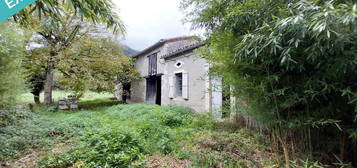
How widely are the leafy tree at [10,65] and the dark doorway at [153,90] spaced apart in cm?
593

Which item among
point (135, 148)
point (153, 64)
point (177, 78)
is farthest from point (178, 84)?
point (135, 148)

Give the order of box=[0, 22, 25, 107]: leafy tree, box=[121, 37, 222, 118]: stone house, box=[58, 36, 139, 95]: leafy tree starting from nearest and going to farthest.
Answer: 1. box=[0, 22, 25, 107]: leafy tree
2. box=[121, 37, 222, 118]: stone house
3. box=[58, 36, 139, 95]: leafy tree

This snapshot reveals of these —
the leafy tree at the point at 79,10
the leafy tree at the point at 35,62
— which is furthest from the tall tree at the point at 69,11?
the leafy tree at the point at 35,62

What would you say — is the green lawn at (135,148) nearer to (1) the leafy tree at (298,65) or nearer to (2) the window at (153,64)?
(1) the leafy tree at (298,65)

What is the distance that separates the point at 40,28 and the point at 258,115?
10048mm

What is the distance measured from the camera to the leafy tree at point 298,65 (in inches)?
58.3

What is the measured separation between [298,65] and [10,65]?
256 inches

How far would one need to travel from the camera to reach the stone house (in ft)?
19.6

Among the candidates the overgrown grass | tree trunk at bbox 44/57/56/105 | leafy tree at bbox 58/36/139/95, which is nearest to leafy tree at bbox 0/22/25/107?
the overgrown grass

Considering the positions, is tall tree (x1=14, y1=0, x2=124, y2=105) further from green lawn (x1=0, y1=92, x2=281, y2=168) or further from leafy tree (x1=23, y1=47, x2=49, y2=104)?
leafy tree (x1=23, y1=47, x2=49, y2=104)

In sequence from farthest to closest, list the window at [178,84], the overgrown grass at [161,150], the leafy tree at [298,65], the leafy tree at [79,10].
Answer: the window at [178,84] → the overgrown grass at [161,150] → the leafy tree at [79,10] → the leafy tree at [298,65]

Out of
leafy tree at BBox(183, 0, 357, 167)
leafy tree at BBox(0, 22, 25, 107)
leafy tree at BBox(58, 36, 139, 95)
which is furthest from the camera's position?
leafy tree at BBox(58, 36, 139, 95)

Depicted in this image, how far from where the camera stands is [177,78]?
8266 millimetres

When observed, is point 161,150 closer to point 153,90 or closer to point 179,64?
point 179,64
